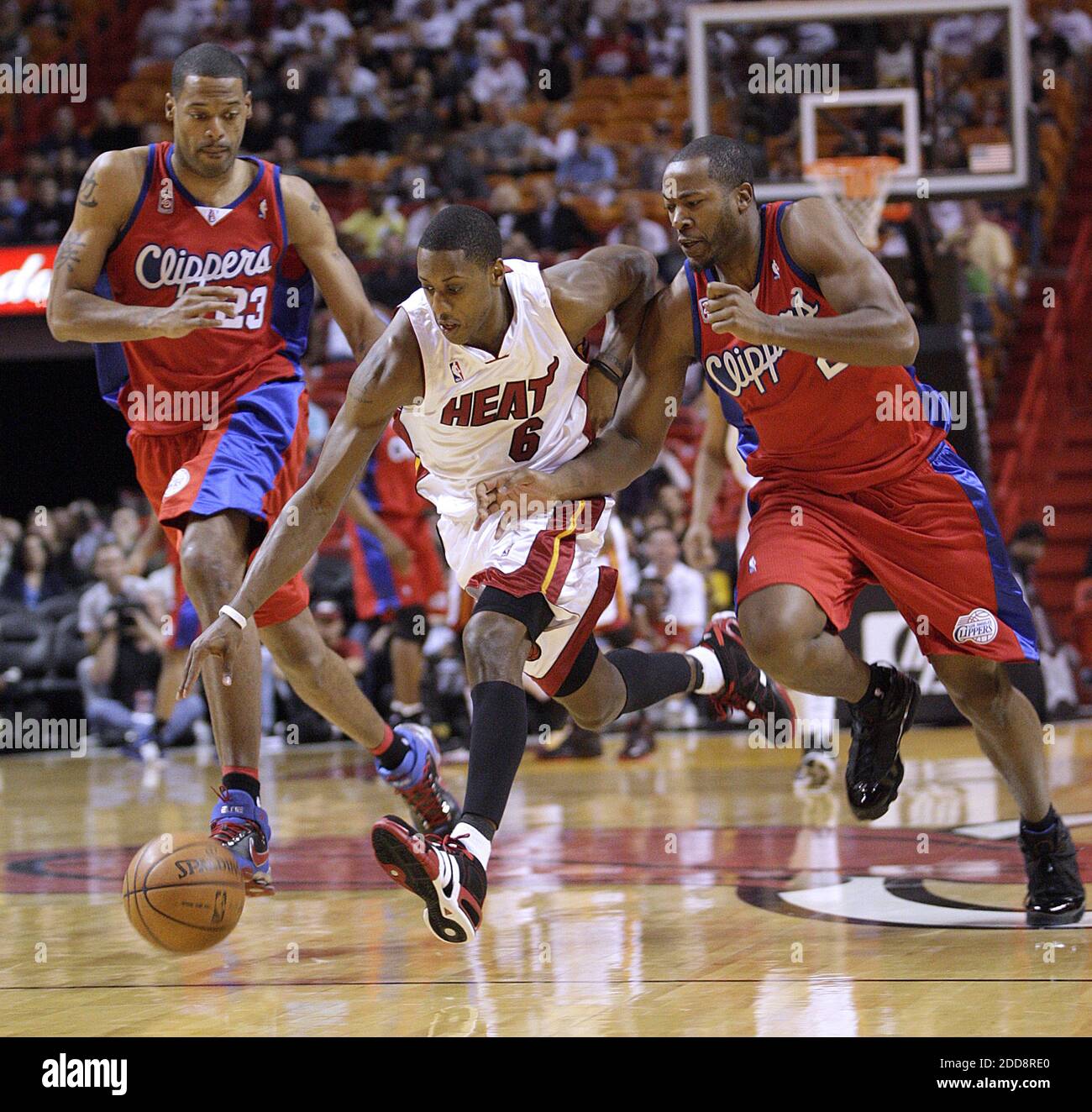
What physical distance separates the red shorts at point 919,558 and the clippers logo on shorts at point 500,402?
690 mm

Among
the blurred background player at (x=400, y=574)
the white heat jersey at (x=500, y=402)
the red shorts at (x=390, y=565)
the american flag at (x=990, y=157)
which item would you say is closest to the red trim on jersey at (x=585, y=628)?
the white heat jersey at (x=500, y=402)

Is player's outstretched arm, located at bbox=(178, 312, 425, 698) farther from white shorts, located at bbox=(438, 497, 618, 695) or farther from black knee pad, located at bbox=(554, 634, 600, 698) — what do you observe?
black knee pad, located at bbox=(554, 634, 600, 698)

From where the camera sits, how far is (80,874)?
532cm

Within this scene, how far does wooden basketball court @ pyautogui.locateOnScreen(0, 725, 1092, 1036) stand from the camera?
3.07 metres

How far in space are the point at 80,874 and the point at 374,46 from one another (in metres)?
12.7

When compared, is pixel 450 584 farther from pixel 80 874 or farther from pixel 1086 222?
pixel 1086 222

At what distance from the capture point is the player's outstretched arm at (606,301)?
161 inches

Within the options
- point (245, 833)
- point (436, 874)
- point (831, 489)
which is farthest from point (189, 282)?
point (436, 874)

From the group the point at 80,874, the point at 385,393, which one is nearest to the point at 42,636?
the point at 80,874

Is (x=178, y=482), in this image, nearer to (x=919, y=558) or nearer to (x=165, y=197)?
(x=165, y=197)

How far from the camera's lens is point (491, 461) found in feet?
13.6

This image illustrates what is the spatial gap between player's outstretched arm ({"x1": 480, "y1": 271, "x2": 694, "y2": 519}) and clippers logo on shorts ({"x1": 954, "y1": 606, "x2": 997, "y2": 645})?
893 mm

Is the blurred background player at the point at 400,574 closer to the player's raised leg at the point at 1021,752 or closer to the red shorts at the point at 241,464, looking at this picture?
the red shorts at the point at 241,464

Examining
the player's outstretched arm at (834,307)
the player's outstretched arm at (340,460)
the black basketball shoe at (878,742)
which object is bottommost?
the black basketball shoe at (878,742)
